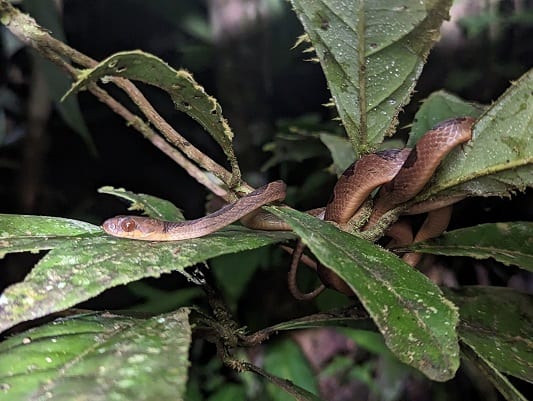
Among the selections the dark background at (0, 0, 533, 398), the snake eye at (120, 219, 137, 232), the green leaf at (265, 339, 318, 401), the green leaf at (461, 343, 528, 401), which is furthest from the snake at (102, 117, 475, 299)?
the green leaf at (265, 339, 318, 401)

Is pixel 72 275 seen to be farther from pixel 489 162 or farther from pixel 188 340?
pixel 489 162

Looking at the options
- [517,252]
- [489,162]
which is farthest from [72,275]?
[517,252]

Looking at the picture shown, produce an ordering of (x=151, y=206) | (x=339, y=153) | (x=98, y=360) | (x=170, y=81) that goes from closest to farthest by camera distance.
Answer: (x=98, y=360), (x=170, y=81), (x=151, y=206), (x=339, y=153)

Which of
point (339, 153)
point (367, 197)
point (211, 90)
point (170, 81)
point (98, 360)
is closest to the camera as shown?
point (98, 360)

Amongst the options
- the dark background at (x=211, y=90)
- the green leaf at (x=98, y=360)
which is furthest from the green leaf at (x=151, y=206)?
the dark background at (x=211, y=90)

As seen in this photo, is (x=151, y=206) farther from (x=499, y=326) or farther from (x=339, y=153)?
(x=499, y=326)

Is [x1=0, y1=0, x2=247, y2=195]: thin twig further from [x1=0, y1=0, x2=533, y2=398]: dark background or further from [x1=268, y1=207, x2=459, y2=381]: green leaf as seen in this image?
[x1=0, y1=0, x2=533, y2=398]: dark background

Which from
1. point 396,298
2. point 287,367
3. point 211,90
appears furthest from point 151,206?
point 211,90
